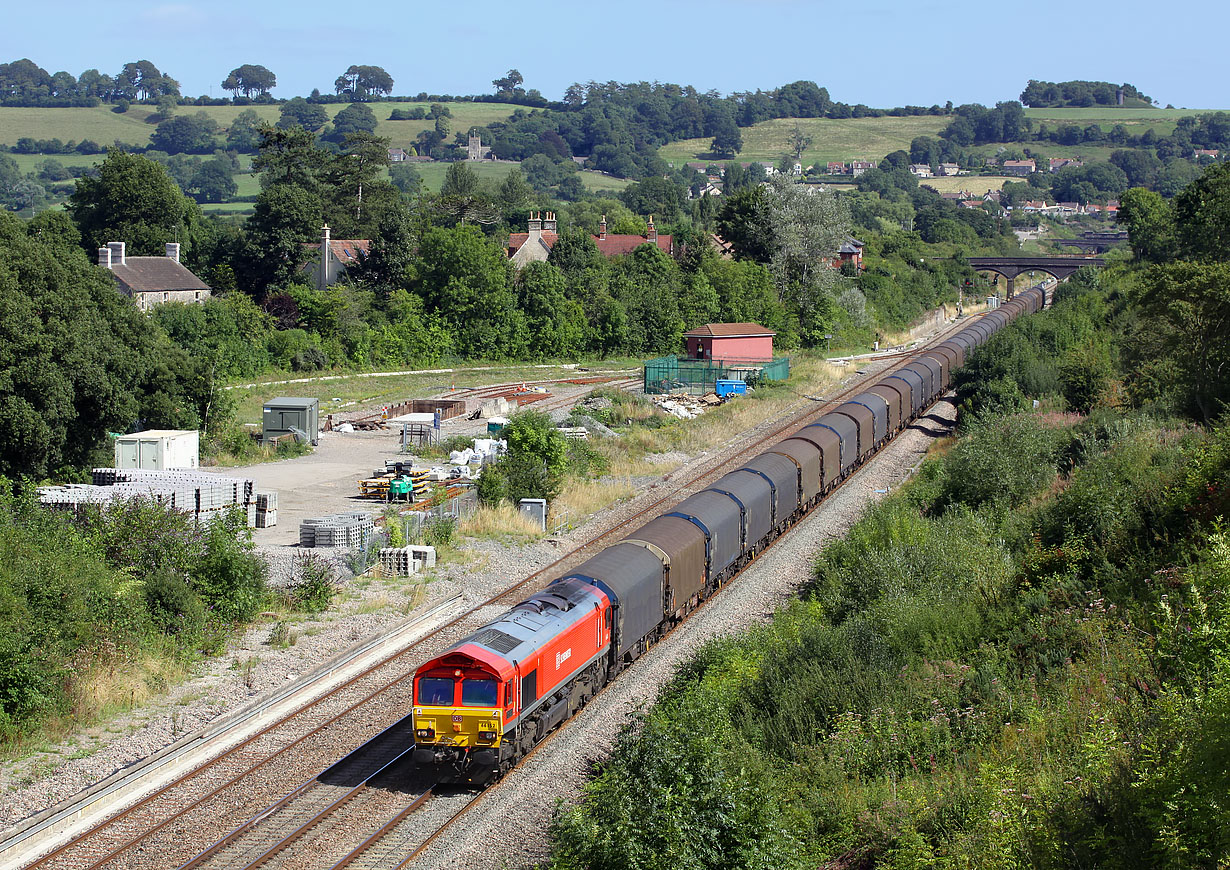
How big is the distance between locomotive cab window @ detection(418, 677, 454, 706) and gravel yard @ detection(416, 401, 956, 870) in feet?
5.46

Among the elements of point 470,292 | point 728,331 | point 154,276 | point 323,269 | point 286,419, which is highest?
point 323,269

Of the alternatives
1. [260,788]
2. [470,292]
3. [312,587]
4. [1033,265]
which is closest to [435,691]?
[260,788]

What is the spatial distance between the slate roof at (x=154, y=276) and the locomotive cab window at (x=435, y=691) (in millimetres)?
60385

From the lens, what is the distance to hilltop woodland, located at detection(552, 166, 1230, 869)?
11164mm

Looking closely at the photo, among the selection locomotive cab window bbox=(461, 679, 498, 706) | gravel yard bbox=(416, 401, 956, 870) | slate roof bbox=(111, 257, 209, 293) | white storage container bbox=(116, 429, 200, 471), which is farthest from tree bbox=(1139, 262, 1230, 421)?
slate roof bbox=(111, 257, 209, 293)

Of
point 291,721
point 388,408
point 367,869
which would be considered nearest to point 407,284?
point 388,408

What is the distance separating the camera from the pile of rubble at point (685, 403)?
57.8m

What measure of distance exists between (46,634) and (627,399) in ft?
133

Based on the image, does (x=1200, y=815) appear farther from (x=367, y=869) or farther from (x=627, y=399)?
(x=627, y=399)

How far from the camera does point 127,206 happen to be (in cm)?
8050

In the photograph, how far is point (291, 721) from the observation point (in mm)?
20219

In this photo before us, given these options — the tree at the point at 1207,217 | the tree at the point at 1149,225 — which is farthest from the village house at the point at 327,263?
the tree at the point at 1149,225

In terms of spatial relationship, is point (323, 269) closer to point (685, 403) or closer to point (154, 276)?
point (154, 276)

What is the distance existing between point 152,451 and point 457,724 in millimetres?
25790
